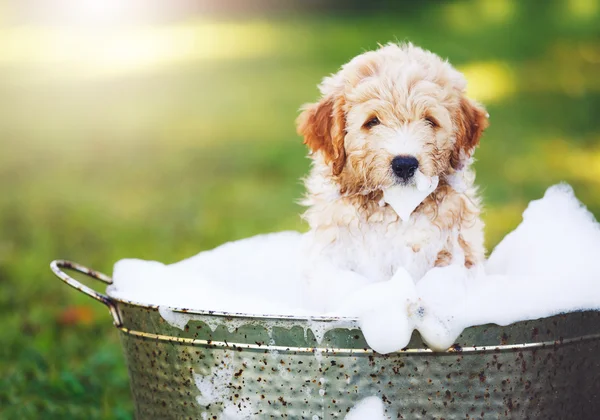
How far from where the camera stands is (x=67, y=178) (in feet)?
28.0

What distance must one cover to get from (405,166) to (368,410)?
2.32ft

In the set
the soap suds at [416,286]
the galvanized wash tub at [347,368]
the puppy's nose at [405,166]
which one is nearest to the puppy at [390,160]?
the puppy's nose at [405,166]

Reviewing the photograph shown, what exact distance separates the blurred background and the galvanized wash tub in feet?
4.58

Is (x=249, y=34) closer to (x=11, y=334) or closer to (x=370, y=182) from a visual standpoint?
(x=11, y=334)

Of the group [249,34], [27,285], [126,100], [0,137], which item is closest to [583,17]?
[249,34]

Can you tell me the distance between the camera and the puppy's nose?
235cm

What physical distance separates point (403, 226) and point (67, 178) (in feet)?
21.8

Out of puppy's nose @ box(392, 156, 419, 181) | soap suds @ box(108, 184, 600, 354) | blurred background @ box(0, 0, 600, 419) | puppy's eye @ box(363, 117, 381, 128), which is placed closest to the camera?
soap suds @ box(108, 184, 600, 354)

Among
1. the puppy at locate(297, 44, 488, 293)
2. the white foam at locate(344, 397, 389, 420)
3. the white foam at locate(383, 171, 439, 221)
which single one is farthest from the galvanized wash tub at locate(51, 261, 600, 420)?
the white foam at locate(383, 171, 439, 221)

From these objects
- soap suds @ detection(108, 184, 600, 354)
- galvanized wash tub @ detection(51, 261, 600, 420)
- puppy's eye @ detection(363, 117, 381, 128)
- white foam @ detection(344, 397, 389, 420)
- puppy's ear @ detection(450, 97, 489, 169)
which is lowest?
white foam @ detection(344, 397, 389, 420)

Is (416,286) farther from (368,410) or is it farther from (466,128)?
(466,128)

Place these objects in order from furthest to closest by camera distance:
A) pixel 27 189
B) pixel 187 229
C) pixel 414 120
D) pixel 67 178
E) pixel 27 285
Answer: pixel 67 178 → pixel 27 189 → pixel 187 229 → pixel 27 285 → pixel 414 120

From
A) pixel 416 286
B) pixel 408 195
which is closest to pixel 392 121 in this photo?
pixel 408 195

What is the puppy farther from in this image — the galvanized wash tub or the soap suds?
the galvanized wash tub
